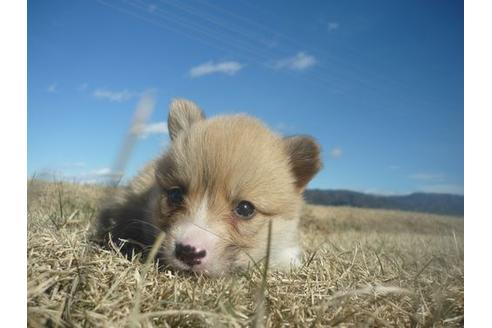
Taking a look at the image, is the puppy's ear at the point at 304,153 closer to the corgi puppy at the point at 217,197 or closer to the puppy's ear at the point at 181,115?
the corgi puppy at the point at 217,197

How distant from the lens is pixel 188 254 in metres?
2.23

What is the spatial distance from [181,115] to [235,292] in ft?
5.04

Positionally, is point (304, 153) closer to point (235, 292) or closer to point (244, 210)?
point (244, 210)

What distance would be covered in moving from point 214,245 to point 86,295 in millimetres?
720

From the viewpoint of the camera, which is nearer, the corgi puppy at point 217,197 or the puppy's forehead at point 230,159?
the corgi puppy at point 217,197

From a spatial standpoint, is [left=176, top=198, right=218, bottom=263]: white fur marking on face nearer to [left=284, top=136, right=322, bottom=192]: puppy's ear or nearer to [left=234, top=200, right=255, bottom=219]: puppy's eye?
[left=234, top=200, right=255, bottom=219]: puppy's eye

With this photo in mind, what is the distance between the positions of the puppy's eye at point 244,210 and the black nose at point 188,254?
0.40 m

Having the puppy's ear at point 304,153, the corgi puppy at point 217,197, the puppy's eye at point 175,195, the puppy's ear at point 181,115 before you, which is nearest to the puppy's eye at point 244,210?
the corgi puppy at point 217,197

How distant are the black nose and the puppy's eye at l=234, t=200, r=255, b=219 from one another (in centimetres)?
40

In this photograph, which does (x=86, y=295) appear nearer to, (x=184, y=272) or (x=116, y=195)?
(x=184, y=272)

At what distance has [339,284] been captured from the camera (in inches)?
90.7

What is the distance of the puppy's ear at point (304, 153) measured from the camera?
3.07 m

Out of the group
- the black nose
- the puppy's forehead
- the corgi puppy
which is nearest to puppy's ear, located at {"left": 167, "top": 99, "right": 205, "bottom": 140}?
the corgi puppy
